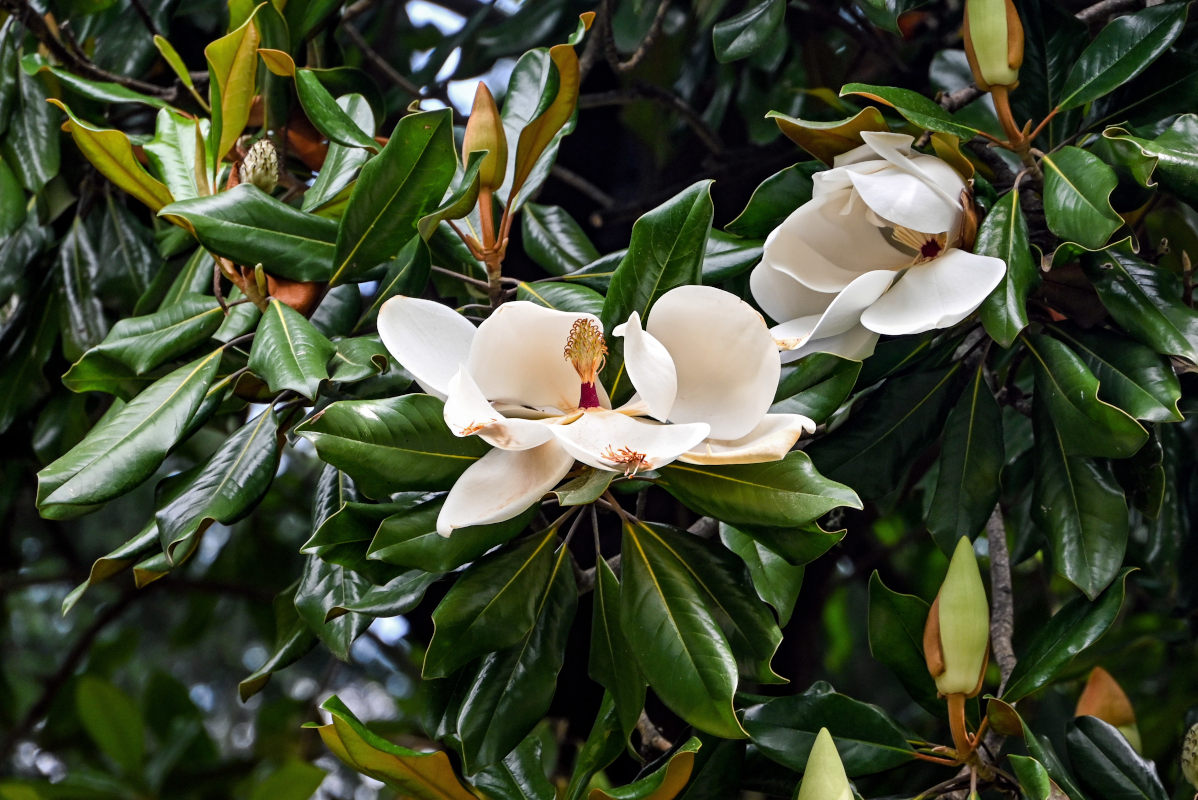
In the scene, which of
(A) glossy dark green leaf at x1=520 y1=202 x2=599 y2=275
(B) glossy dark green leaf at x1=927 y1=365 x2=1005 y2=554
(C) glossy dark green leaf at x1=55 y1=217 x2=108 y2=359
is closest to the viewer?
(B) glossy dark green leaf at x1=927 y1=365 x2=1005 y2=554

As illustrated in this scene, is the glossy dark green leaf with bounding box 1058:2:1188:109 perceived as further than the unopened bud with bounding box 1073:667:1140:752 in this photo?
No

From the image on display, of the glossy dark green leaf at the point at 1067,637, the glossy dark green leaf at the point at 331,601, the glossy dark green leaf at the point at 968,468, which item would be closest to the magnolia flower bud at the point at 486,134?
the glossy dark green leaf at the point at 331,601

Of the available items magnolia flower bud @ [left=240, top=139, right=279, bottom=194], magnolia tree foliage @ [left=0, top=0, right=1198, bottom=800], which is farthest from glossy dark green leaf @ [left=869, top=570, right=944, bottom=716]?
magnolia flower bud @ [left=240, top=139, right=279, bottom=194]

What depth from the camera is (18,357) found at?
152 cm

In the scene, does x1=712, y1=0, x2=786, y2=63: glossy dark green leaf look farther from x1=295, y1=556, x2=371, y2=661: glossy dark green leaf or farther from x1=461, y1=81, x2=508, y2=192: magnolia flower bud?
x1=295, y1=556, x2=371, y2=661: glossy dark green leaf

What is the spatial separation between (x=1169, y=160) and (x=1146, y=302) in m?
0.11

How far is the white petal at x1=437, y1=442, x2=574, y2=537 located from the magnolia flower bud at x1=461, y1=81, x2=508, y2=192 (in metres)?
0.29

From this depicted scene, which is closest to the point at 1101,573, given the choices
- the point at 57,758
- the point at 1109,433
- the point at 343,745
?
the point at 1109,433

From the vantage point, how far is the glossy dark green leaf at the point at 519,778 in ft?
3.03

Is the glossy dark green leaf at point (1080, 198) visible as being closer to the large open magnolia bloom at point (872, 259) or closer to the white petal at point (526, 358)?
the large open magnolia bloom at point (872, 259)

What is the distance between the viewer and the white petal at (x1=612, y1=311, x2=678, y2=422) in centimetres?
67

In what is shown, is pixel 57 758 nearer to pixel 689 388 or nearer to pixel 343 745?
pixel 343 745

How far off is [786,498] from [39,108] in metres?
1.19

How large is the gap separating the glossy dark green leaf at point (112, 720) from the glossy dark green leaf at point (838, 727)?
1.17 meters
